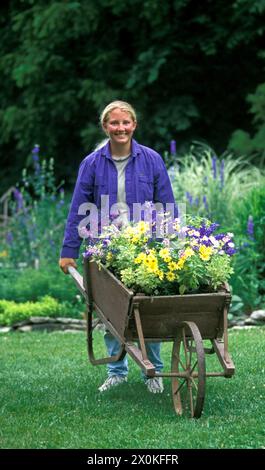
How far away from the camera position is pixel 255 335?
7.66 m

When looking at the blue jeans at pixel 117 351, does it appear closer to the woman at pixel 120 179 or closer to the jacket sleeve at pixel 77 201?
the woman at pixel 120 179

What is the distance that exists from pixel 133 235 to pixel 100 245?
22cm

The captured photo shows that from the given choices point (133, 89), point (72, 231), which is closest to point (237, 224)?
point (72, 231)

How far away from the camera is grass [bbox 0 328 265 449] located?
182 inches

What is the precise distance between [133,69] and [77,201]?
372 inches

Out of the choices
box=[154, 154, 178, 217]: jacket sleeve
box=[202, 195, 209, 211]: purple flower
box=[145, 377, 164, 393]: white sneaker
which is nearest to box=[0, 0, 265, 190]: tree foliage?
box=[202, 195, 209, 211]: purple flower

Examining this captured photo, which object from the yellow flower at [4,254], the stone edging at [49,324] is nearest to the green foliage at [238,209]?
the stone edging at [49,324]

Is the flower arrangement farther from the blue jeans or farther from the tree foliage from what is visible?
the tree foliage

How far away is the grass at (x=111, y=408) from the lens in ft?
15.2

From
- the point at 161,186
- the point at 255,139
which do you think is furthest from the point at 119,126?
the point at 255,139

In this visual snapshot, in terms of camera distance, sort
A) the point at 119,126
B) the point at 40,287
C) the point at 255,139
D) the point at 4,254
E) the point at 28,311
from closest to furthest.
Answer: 1. the point at 119,126
2. the point at 28,311
3. the point at 40,287
4. the point at 4,254
5. the point at 255,139

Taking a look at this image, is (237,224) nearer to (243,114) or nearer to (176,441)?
(176,441)

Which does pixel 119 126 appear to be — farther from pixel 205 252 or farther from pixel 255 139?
pixel 255 139

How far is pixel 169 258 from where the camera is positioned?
5070 mm
